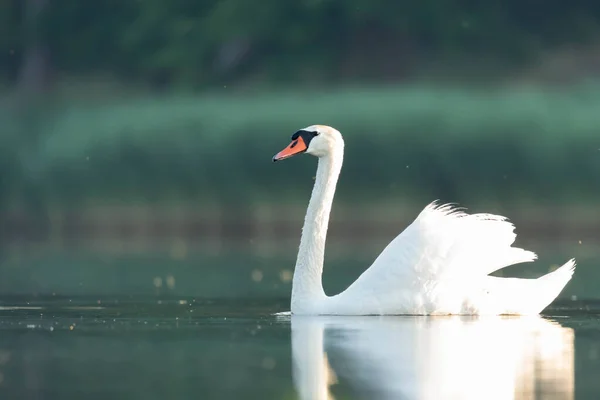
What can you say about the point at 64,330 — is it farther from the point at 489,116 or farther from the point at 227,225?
the point at 489,116

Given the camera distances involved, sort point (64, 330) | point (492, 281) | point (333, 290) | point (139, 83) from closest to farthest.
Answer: point (64, 330) → point (492, 281) → point (333, 290) → point (139, 83)

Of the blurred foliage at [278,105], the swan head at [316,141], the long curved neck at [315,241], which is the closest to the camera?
the long curved neck at [315,241]

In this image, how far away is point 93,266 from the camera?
62.1 feet

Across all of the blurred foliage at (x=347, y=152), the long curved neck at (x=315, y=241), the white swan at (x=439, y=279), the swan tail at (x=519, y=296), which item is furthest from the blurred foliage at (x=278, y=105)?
the white swan at (x=439, y=279)

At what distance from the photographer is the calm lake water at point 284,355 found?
8680mm

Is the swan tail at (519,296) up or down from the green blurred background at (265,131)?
down

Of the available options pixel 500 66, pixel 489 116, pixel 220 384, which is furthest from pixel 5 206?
pixel 220 384

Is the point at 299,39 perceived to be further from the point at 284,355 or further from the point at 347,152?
the point at 284,355

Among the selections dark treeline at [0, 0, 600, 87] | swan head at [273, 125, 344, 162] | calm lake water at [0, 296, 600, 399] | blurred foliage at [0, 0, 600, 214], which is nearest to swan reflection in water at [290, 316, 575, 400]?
calm lake water at [0, 296, 600, 399]

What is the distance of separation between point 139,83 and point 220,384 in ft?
94.0

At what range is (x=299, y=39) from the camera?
3659 cm

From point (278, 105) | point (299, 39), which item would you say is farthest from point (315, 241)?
point (299, 39)

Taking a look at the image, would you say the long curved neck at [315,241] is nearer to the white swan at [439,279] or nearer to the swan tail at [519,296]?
the white swan at [439,279]

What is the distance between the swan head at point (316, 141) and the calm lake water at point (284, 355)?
4.23 feet
